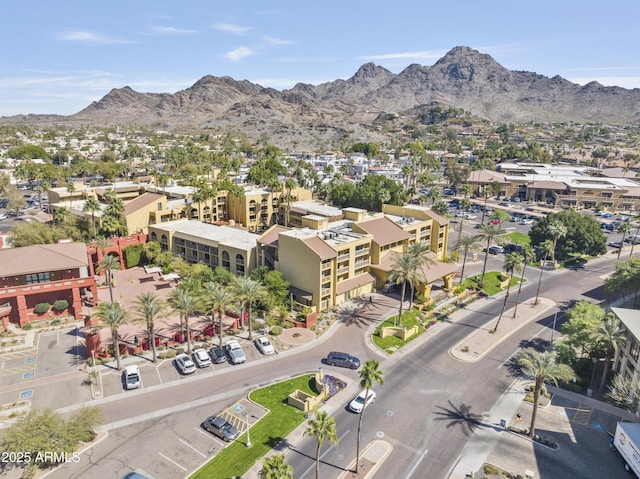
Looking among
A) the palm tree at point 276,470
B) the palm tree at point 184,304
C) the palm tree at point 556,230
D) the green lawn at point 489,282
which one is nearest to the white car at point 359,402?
the palm tree at point 276,470

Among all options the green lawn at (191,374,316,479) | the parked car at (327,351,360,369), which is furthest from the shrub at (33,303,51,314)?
the parked car at (327,351,360,369)

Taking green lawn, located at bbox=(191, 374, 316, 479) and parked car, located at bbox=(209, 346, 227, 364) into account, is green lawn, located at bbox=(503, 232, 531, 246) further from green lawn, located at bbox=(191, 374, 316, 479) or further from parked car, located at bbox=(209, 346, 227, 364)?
parked car, located at bbox=(209, 346, 227, 364)

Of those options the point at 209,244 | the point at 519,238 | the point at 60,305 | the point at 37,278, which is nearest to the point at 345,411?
the point at 209,244

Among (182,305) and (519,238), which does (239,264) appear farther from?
(519,238)

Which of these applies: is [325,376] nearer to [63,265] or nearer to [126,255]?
[63,265]

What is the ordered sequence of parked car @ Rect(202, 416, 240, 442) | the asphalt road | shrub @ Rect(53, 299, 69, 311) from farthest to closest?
shrub @ Rect(53, 299, 69, 311) < parked car @ Rect(202, 416, 240, 442) < the asphalt road

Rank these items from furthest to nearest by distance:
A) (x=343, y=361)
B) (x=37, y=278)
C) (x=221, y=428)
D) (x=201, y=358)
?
(x=37, y=278)
(x=343, y=361)
(x=201, y=358)
(x=221, y=428)

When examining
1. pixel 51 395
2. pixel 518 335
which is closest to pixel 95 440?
pixel 51 395
